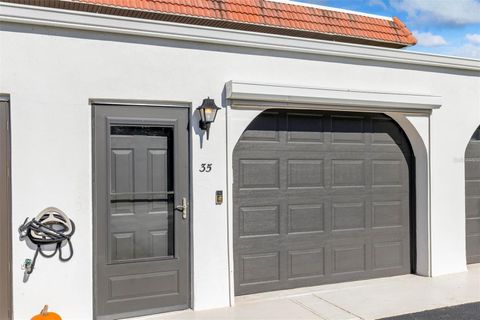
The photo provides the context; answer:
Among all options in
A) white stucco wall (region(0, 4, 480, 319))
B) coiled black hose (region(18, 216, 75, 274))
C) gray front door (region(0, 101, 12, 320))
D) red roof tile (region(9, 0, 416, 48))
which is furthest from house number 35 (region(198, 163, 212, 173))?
red roof tile (region(9, 0, 416, 48))

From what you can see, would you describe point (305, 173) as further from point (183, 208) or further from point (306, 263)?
point (183, 208)

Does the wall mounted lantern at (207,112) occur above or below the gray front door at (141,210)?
above

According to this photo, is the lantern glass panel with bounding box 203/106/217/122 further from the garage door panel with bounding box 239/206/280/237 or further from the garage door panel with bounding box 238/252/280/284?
the garage door panel with bounding box 238/252/280/284

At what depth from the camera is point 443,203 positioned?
5.76 metres

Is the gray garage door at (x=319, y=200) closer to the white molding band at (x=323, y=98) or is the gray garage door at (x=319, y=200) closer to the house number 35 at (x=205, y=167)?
the white molding band at (x=323, y=98)

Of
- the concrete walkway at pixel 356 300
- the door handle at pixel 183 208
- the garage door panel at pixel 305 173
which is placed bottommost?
the concrete walkway at pixel 356 300

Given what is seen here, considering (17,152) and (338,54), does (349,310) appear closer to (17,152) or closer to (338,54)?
(338,54)

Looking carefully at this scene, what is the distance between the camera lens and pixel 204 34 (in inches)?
175

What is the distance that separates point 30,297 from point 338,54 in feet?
13.5

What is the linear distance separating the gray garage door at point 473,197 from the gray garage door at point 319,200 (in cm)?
103

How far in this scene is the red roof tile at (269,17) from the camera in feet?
21.9

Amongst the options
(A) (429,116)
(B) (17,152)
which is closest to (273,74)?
(A) (429,116)

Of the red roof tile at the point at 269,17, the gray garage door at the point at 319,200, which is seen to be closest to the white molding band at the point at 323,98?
the gray garage door at the point at 319,200

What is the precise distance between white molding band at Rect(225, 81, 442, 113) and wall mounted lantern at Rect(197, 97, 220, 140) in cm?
23
